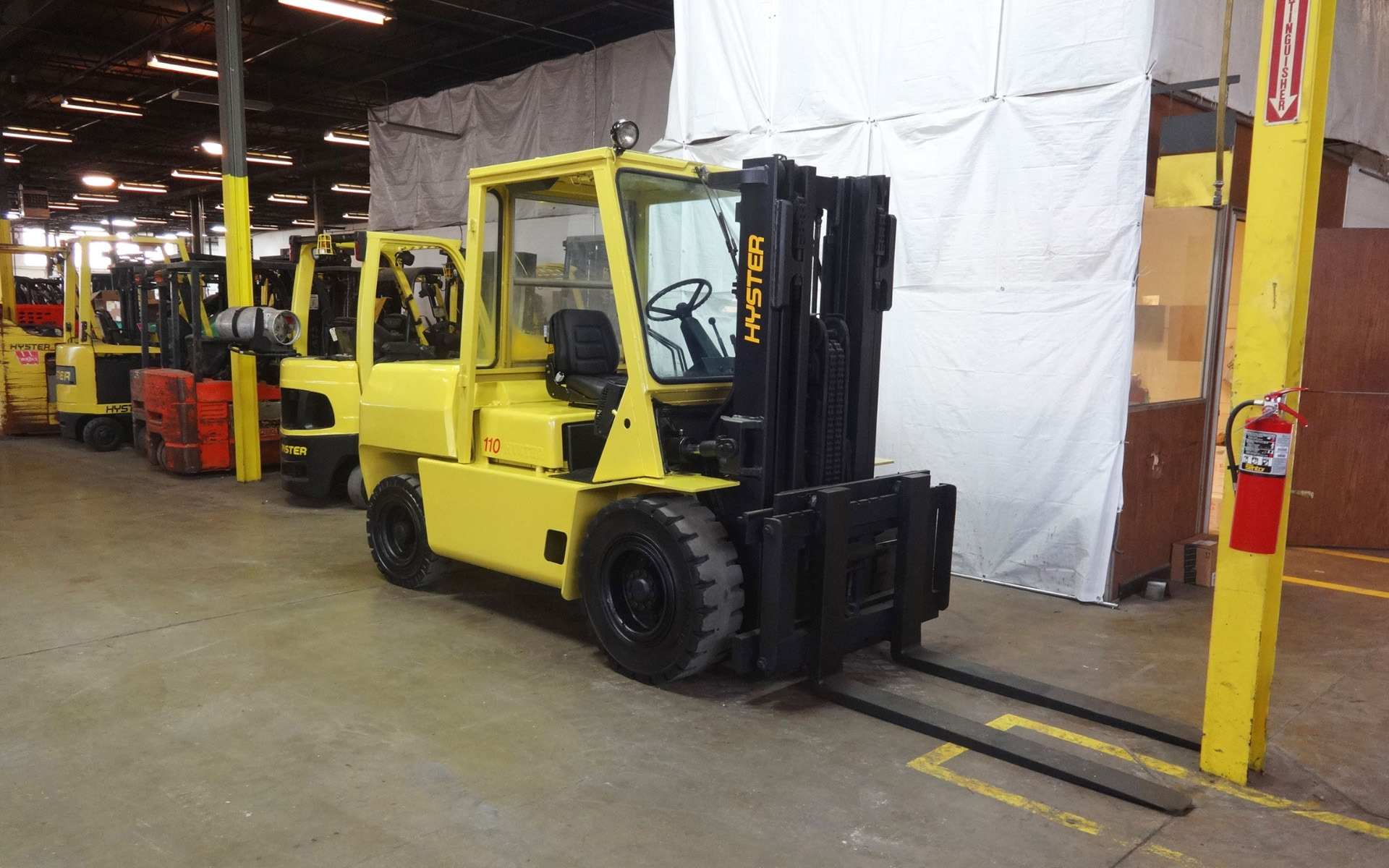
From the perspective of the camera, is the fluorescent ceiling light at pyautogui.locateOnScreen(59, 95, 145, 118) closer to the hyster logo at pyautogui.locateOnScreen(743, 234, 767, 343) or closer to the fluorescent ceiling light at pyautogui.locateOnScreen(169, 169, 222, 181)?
the fluorescent ceiling light at pyautogui.locateOnScreen(169, 169, 222, 181)

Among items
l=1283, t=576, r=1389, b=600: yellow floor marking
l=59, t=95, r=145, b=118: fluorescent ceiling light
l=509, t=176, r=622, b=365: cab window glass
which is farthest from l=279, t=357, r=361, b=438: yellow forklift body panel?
l=59, t=95, r=145, b=118: fluorescent ceiling light

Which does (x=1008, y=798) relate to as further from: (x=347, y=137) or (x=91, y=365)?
(x=347, y=137)

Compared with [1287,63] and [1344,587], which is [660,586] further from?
[1344,587]

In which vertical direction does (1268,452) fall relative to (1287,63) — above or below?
below

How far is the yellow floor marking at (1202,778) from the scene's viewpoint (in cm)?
328

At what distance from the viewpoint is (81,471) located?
10445 mm

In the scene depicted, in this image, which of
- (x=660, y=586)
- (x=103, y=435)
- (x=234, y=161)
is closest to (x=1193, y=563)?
(x=660, y=586)

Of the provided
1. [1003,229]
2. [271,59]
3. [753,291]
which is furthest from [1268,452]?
[271,59]

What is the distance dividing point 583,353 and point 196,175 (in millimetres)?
23015

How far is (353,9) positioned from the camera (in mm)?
11055

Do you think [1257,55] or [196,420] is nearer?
[1257,55]

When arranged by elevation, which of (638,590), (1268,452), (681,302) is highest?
(681,302)

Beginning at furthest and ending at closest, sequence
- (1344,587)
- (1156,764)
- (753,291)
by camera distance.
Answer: (1344,587) < (753,291) < (1156,764)

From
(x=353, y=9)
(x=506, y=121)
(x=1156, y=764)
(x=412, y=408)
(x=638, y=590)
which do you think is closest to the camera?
(x=1156, y=764)
